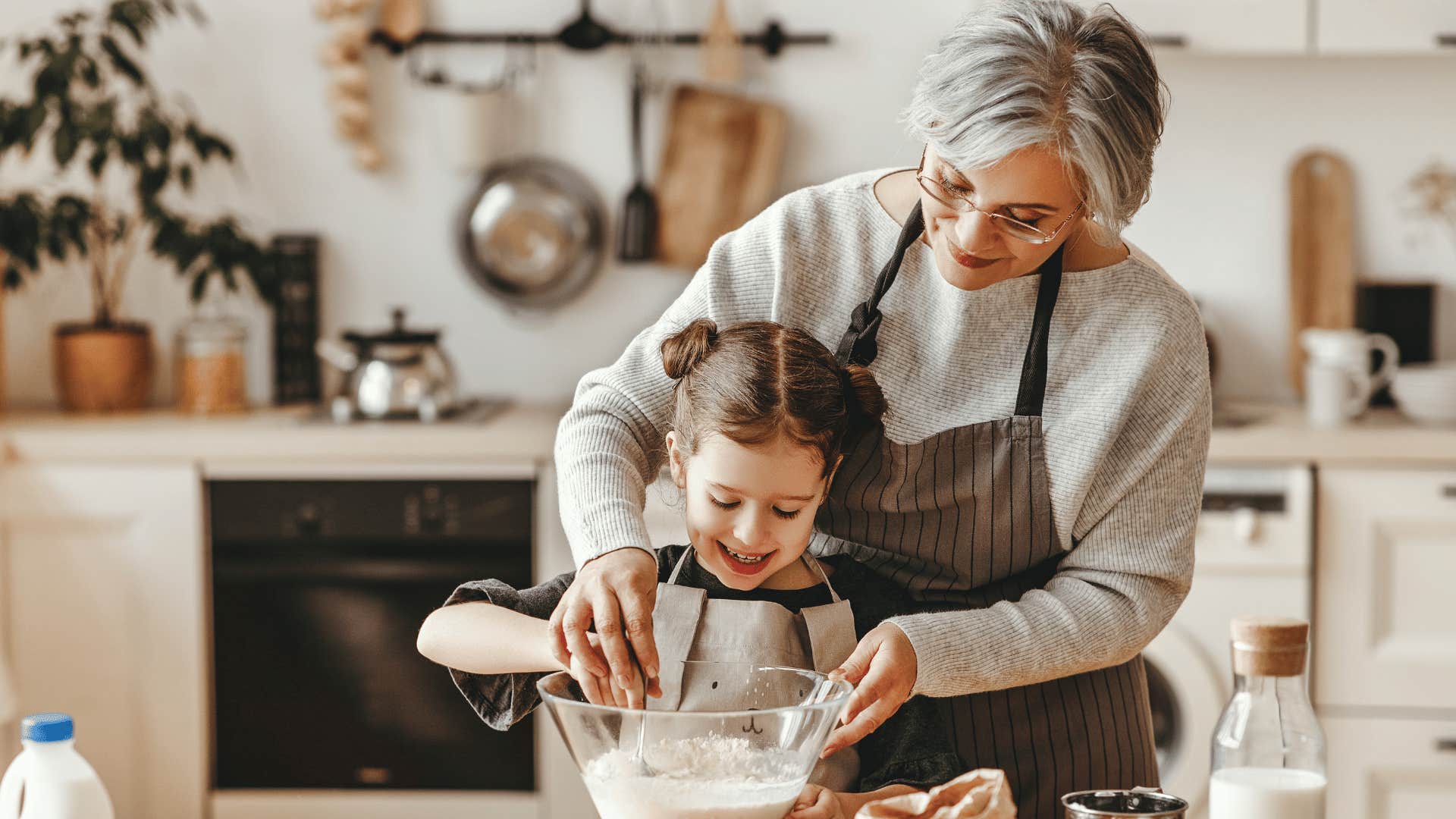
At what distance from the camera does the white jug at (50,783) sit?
3.41ft

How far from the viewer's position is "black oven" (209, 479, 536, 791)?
8.80ft

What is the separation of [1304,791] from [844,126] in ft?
7.64

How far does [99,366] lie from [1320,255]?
253 cm

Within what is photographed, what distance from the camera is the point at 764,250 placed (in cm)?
136

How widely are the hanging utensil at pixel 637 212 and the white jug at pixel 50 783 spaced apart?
2110 mm

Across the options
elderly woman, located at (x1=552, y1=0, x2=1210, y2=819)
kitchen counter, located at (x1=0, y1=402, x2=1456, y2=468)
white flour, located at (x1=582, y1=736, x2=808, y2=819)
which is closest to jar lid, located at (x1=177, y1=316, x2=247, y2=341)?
kitchen counter, located at (x1=0, y1=402, x2=1456, y2=468)

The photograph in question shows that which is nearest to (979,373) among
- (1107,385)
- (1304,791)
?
(1107,385)

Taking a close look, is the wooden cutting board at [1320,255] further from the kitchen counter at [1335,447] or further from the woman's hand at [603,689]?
the woman's hand at [603,689]

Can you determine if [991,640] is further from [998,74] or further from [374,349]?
[374,349]

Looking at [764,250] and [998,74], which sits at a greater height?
[998,74]

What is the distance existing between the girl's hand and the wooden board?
2172 millimetres

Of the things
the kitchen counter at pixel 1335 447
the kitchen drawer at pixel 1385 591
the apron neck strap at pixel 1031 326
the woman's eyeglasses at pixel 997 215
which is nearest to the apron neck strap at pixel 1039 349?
the apron neck strap at pixel 1031 326

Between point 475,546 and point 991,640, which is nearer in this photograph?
point 991,640

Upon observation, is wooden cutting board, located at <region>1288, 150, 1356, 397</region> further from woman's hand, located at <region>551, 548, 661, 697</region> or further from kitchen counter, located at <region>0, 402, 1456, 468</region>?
woman's hand, located at <region>551, 548, 661, 697</region>
